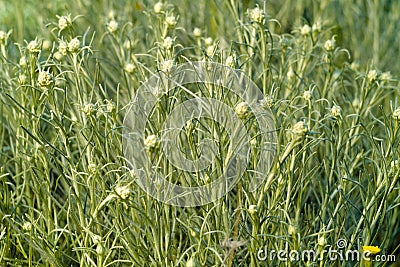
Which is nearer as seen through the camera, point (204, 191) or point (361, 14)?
point (204, 191)

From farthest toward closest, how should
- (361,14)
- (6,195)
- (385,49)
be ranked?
(361,14) < (385,49) < (6,195)

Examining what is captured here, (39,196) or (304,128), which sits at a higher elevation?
(304,128)

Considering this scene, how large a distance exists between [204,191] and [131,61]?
50 centimetres

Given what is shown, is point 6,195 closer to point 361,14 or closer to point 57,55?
point 57,55

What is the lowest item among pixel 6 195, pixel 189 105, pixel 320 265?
pixel 320 265

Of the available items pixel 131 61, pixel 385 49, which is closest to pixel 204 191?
pixel 131 61

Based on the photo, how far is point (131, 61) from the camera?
5.21ft

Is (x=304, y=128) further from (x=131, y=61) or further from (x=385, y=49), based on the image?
(x=385, y=49)

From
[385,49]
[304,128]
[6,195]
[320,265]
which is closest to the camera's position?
[304,128]

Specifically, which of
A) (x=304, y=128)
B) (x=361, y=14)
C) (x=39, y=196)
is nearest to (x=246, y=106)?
(x=304, y=128)

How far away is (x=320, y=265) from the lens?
3.95 ft

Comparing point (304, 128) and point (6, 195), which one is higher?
point (304, 128)

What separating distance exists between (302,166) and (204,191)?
21 centimetres

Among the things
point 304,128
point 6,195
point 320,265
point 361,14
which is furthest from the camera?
point 361,14
